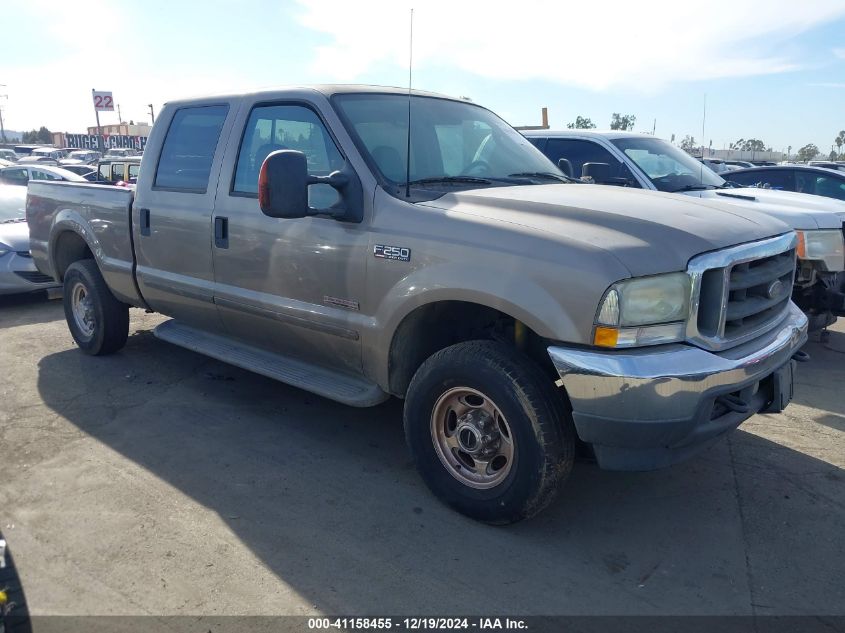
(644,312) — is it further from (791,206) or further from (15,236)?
(15,236)

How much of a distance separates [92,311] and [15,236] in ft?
10.4

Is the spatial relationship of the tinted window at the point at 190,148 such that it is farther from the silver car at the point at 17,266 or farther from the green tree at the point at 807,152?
the green tree at the point at 807,152

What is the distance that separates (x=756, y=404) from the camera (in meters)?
3.26

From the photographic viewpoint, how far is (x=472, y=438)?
11.0ft

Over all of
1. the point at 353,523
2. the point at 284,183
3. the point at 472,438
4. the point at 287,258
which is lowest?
the point at 353,523

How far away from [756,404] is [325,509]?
213cm

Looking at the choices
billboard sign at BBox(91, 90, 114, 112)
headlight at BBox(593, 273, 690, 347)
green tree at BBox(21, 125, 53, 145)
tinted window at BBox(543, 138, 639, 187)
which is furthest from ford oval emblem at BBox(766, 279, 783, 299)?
green tree at BBox(21, 125, 53, 145)

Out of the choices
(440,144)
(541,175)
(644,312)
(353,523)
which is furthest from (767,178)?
(353,523)

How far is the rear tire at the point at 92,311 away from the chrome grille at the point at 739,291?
4.63 m

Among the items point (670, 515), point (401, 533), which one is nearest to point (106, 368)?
point (401, 533)

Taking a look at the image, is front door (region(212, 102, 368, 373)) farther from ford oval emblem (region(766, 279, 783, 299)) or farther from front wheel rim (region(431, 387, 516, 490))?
ford oval emblem (region(766, 279, 783, 299))

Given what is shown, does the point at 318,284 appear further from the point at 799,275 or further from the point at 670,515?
the point at 799,275

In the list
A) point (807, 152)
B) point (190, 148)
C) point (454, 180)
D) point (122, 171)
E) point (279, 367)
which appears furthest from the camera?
point (807, 152)

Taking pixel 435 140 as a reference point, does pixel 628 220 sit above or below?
below
